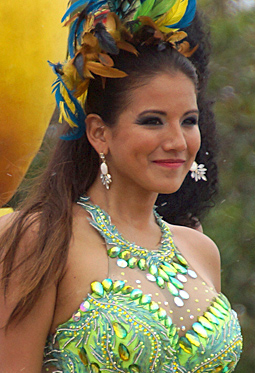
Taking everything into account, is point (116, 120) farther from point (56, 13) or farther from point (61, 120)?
point (56, 13)

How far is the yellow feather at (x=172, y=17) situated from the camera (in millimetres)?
2275

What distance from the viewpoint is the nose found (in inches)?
85.2

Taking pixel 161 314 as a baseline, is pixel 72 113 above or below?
above

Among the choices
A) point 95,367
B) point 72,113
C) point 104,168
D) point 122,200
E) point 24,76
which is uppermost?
point 24,76

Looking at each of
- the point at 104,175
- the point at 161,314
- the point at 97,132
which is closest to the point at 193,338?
the point at 161,314

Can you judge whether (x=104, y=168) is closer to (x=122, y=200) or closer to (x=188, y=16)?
(x=122, y=200)

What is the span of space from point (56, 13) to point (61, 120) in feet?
1.21

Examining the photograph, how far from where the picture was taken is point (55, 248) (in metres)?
2.09

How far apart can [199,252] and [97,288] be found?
0.63 meters

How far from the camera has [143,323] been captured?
6.77 feet

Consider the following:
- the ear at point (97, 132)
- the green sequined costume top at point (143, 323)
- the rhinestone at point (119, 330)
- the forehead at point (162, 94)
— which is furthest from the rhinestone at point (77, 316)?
the forehead at point (162, 94)

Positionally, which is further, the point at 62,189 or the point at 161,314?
the point at 62,189

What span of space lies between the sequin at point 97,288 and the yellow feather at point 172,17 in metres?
0.88

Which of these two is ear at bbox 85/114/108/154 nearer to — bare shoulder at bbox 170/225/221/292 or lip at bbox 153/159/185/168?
lip at bbox 153/159/185/168
